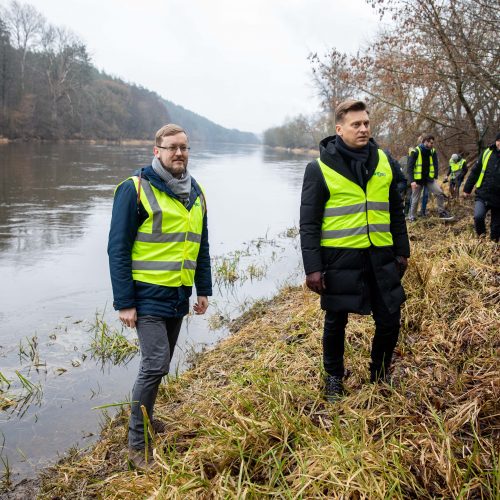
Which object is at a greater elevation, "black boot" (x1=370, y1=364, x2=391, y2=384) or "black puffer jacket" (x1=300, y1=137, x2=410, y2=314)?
"black puffer jacket" (x1=300, y1=137, x2=410, y2=314)

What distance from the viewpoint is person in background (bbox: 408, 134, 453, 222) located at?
9766mm

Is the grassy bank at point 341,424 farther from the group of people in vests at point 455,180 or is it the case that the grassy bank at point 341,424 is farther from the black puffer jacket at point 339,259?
the group of people in vests at point 455,180

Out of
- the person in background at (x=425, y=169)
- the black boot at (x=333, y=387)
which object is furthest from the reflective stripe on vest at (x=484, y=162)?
the black boot at (x=333, y=387)

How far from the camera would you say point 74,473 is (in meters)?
3.17

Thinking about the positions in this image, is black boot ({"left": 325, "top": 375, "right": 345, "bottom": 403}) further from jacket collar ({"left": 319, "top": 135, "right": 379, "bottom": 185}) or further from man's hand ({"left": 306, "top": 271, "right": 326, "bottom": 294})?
jacket collar ({"left": 319, "top": 135, "right": 379, "bottom": 185})

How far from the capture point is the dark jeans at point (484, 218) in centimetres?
644

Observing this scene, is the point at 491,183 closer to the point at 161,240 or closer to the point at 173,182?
the point at 173,182

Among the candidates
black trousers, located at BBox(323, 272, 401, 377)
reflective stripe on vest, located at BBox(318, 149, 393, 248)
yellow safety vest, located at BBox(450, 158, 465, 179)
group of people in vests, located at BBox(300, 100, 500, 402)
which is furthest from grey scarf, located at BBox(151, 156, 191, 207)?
yellow safety vest, located at BBox(450, 158, 465, 179)

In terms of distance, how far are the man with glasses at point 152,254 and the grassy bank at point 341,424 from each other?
43 cm

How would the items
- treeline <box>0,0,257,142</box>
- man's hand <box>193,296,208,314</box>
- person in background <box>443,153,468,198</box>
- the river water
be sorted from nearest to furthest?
man's hand <box>193,296,208,314</box> → the river water → person in background <box>443,153,468,198</box> → treeline <box>0,0,257,142</box>

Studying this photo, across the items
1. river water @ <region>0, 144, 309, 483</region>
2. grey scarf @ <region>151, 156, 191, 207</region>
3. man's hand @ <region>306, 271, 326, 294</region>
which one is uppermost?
grey scarf @ <region>151, 156, 191, 207</region>

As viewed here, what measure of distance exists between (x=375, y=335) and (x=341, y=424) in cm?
66

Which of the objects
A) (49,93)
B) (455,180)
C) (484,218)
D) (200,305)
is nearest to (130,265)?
(200,305)

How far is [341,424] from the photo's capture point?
3.00 m
